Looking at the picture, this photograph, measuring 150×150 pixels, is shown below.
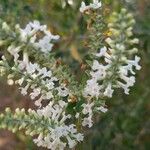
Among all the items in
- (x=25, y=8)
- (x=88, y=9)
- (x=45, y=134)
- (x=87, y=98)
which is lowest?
(x=45, y=134)

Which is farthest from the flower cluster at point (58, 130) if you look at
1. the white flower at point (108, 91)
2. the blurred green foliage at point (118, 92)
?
the blurred green foliage at point (118, 92)

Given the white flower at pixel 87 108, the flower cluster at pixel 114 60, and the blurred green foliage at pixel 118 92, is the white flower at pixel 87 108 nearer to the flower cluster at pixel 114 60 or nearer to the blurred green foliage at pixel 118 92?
the flower cluster at pixel 114 60

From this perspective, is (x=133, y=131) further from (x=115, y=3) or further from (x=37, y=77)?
(x=37, y=77)

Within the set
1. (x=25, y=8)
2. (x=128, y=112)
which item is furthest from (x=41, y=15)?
(x=128, y=112)

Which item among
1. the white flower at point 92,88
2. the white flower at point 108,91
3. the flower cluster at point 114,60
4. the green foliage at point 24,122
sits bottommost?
the green foliage at point 24,122

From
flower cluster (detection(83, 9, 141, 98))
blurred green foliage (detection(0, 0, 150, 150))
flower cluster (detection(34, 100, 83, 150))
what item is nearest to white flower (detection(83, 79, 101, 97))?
flower cluster (detection(83, 9, 141, 98))

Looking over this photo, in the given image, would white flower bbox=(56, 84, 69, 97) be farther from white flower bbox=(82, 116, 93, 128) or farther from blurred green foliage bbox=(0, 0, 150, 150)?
blurred green foliage bbox=(0, 0, 150, 150)
